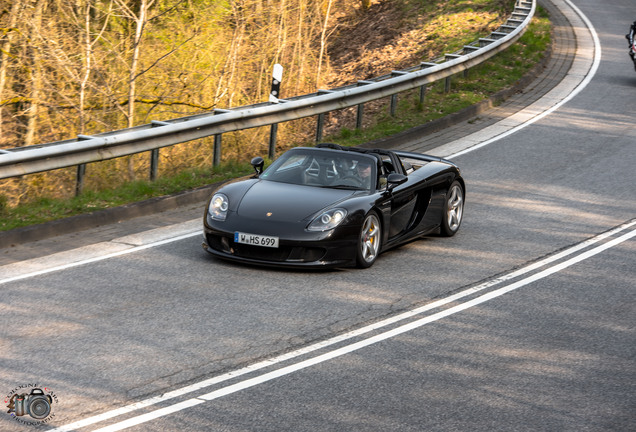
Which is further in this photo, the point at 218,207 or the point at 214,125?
the point at 214,125

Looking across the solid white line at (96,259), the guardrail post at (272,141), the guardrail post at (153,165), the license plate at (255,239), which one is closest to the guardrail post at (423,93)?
the guardrail post at (272,141)

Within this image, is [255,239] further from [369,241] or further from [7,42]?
[7,42]

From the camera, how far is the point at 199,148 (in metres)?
20.1

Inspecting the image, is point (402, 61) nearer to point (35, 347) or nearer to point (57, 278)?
point (57, 278)

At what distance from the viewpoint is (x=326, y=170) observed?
10.8 m

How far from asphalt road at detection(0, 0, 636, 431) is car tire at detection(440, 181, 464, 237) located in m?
0.18

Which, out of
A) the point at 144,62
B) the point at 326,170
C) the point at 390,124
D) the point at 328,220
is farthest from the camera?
the point at 144,62

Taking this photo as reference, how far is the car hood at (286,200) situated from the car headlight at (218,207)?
6.7 inches

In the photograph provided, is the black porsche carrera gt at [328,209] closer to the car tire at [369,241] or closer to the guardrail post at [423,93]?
the car tire at [369,241]

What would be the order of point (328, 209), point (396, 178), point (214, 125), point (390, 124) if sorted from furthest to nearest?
point (390, 124)
point (214, 125)
point (396, 178)
point (328, 209)

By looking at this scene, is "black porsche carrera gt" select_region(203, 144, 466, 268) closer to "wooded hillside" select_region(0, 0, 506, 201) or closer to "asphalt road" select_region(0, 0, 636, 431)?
"asphalt road" select_region(0, 0, 636, 431)

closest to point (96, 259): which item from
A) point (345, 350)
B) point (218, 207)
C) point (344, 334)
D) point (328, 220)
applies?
point (218, 207)

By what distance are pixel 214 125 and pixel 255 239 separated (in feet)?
14.6

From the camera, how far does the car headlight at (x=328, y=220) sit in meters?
9.66
